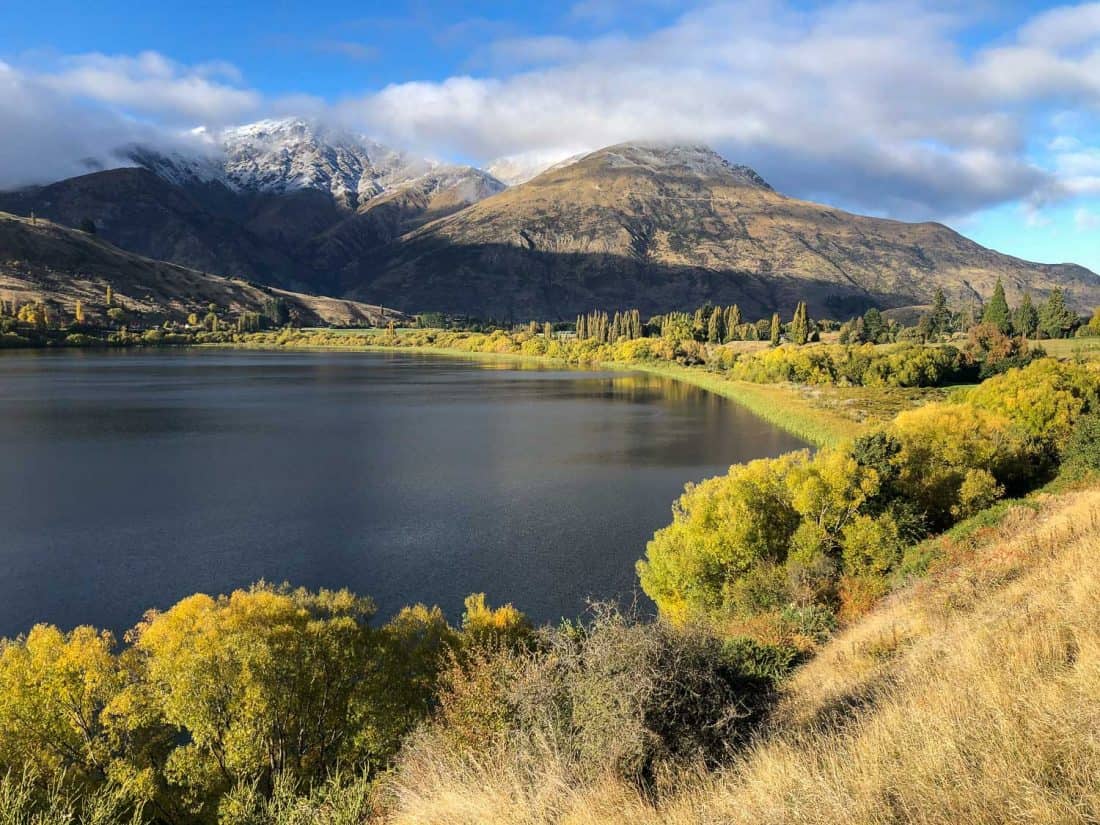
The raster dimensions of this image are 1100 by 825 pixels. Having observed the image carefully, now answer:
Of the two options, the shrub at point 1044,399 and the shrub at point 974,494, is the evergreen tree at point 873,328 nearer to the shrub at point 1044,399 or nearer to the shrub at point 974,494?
the shrub at point 1044,399

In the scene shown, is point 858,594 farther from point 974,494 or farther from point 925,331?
point 925,331

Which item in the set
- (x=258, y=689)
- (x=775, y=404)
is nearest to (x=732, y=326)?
(x=775, y=404)

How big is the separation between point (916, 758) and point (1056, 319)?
444 feet

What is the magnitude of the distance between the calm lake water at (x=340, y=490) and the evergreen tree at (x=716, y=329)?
61.8 meters

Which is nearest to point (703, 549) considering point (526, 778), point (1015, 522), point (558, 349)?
point (1015, 522)

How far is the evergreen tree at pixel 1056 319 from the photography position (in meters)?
115

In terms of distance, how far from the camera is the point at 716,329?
6511 inches

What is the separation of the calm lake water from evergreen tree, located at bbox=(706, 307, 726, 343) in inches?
2433

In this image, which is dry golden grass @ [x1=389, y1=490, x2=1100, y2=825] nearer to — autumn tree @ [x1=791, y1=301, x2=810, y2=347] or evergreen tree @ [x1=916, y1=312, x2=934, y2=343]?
evergreen tree @ [x1=916, y1=312, x2=934, y2=343]

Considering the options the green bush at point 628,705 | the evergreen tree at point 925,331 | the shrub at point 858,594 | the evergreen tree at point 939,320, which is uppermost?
the evergreen tree at point 939,320

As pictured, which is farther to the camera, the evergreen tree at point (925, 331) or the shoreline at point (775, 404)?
the evergreen tree at point (925, 331)

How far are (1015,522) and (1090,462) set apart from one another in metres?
13.5

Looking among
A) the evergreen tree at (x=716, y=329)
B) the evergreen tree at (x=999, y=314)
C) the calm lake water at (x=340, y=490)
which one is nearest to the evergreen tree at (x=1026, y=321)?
the evergreen tree at (x=999, y=314)

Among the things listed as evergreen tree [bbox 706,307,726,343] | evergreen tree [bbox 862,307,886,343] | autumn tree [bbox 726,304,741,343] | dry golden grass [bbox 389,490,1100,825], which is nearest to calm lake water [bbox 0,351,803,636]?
dry golden grass [bbox 389,490,1100,825]
